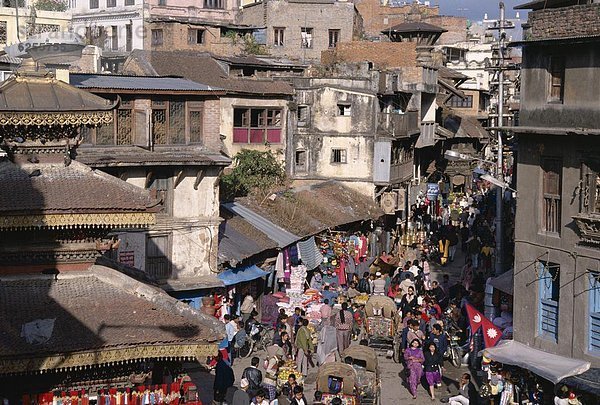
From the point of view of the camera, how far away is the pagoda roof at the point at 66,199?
13266mm

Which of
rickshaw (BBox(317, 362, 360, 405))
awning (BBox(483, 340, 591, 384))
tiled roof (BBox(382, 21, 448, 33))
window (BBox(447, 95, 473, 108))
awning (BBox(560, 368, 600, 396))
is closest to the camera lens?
awning (BBox(560, 368, 600, 396))

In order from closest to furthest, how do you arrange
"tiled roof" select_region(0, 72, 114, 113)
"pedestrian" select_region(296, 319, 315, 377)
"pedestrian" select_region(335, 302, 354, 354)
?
"tiled roof" select_region(0, 72, 114, 113)
"pedestrian" select_region(296, 319, 315, 377)
"pedestrian" select_region(335, 302, 354, 354)

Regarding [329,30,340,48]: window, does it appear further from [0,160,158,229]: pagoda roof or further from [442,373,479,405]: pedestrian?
[0,160,158,229]: pagoda roof

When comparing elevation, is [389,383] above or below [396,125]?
below

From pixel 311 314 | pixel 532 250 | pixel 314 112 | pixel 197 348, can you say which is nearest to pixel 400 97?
pixel 314 112

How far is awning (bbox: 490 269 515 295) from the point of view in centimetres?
2770

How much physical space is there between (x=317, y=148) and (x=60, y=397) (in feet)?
112

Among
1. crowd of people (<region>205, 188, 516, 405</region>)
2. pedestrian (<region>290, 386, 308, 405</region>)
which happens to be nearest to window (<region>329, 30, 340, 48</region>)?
crowd of people (<region>205, 188, 516, 405</region>)

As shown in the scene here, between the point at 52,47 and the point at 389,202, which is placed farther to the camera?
the point at 389,202

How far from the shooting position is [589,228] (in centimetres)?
2209

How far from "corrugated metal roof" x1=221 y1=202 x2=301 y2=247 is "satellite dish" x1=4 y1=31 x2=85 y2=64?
1743cm

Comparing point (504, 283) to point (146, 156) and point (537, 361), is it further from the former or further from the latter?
point (146, 156)

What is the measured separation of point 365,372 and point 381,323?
6494 millimetres

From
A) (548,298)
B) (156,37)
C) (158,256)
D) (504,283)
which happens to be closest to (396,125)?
(156,37)
